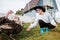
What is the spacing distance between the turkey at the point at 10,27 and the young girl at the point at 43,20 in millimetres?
125

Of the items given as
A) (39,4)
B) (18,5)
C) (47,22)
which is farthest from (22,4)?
(47,22)

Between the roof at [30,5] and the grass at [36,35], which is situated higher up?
the roof at [30,5]

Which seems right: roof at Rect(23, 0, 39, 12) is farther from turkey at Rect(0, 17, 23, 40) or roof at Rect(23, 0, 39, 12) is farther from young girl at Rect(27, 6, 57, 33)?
turkey at Rect(0, 17, 23, 40)

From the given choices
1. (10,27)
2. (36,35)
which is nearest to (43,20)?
(36,35)

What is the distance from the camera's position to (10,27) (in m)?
2.06

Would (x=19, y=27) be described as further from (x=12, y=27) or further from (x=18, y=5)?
(x=18, y=5)

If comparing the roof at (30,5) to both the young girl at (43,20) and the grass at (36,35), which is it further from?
the grass at (36,35)

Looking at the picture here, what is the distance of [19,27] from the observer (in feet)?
6.79

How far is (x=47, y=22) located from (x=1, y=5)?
1.84ft

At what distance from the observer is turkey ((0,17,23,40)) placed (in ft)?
6.73

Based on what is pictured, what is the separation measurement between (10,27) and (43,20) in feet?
1.24

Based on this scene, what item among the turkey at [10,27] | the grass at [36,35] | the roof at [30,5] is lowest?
the grass at [36,35]

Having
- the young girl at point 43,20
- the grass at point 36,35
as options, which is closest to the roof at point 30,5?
the young girl at point 43,20

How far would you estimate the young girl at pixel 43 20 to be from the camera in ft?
6.82
